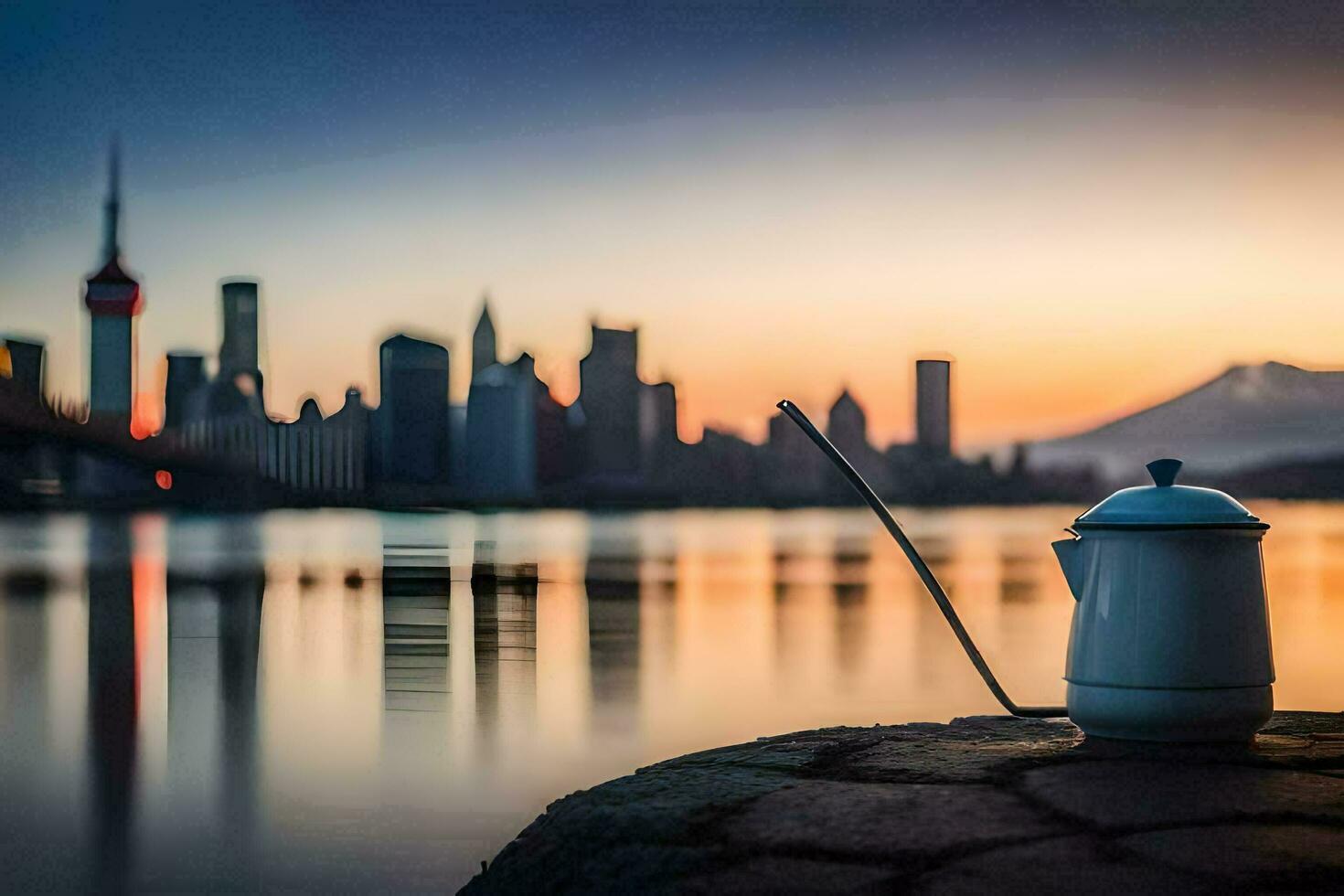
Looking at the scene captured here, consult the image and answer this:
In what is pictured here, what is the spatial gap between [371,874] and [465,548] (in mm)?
44540

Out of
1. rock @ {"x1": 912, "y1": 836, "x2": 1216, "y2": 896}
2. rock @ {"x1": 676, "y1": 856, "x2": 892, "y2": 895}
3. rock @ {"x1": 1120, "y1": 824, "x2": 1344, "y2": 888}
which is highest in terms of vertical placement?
rock @ {"x1": 1120, "y1": 824, "x2": 1344, "y2": 888}

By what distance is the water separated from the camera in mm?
5301

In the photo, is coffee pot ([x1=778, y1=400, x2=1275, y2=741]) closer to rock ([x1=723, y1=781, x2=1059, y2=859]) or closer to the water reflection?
A: rock ([x1=723, y1=781, x2=1059, y2=859])

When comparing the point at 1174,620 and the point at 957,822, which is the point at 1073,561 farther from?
the point at 957,822

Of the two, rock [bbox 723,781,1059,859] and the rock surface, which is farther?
rock [bbox 723,781,1059,859]

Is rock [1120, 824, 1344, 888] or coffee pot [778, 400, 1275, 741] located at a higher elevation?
coffee pot [778, 400, 1275, 741]

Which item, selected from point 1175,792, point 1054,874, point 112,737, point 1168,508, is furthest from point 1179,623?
point 112,737

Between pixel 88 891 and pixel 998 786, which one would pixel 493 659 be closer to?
pixel 88 891

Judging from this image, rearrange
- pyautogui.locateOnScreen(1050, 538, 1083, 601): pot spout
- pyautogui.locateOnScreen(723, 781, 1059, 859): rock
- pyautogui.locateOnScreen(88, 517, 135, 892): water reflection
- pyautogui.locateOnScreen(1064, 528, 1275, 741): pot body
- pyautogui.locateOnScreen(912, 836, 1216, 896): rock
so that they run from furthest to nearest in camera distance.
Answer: pyautogui.locateOnScreen(88, 517, 135, 892): water reflection
pyautogui.locateOnScreen(1050, 538, 1083, 601): pot spout
pyautogui.locateOnScreen(1064, 528, 1275, 741): pot body
pyautogui.locateOnScreen(723, 781, 1059, 859): rock
pyautogui.locateOnScreen(912, 836, 1216, 896): rock

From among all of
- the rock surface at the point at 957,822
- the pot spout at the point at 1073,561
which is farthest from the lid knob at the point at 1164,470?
the rock surface at the point at 957,822

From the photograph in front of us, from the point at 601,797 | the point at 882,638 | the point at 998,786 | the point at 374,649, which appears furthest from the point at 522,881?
the point at 882,638

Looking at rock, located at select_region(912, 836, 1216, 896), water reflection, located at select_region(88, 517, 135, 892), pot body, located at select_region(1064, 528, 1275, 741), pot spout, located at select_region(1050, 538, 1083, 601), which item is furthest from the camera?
water reflection, located at select_region(88, 517, 135, 892)

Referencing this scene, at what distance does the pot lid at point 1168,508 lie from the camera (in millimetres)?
2049

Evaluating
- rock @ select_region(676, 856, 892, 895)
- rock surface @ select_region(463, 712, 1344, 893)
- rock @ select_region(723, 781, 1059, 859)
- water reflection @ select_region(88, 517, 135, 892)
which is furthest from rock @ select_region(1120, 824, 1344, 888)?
water reflection @ select_region(88, 517, 135, 892)
